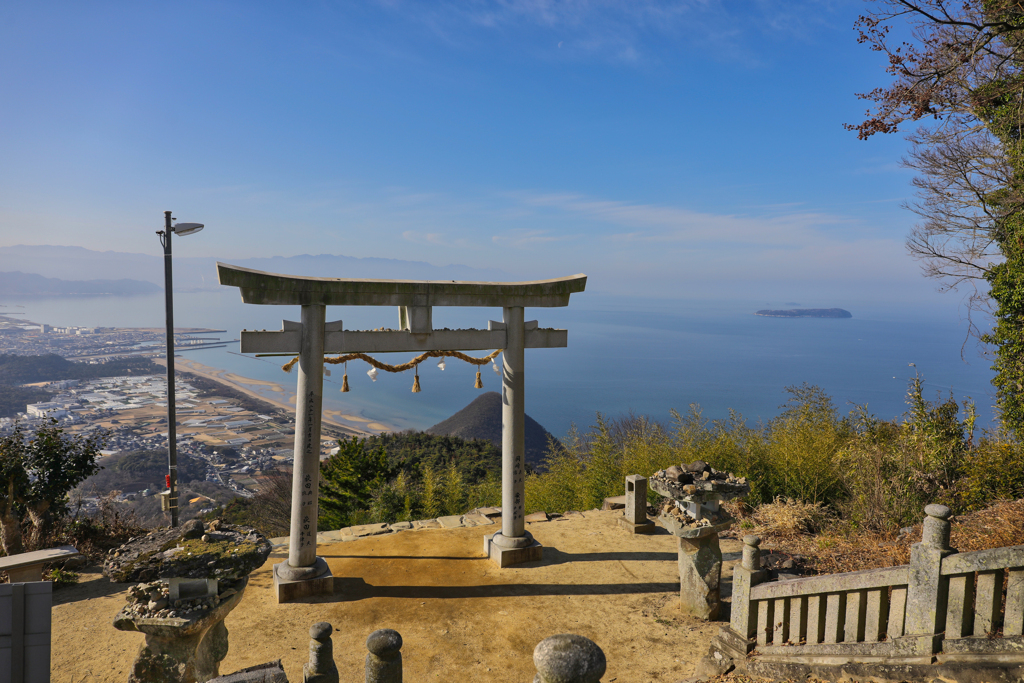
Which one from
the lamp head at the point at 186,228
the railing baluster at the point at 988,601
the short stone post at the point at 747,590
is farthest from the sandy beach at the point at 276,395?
the railing baluster at the point at 988,601

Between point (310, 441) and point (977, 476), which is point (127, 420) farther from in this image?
point (977, 476)

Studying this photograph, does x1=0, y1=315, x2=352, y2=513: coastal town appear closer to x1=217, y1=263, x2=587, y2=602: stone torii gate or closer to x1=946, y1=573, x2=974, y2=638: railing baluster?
x1=217, y1=263, x2=587, y2=602: stone torii gate

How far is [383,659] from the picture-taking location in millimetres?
3006

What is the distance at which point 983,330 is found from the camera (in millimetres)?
11250

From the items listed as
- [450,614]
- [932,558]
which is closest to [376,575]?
[450,614]

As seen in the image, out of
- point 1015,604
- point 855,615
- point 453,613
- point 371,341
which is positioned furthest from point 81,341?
point 1015,604

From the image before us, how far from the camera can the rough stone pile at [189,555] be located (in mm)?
2938

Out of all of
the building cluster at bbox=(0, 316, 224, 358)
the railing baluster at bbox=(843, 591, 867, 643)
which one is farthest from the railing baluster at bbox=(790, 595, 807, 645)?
the building cluster at bbox=(0, 316, 224, 358)

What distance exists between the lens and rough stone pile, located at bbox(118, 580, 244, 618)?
288cm

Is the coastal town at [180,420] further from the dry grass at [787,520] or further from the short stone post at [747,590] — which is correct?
the dry grass at [787,520]

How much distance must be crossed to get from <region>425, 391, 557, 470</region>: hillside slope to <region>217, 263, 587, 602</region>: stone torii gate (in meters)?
26.3

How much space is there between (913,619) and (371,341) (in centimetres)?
592

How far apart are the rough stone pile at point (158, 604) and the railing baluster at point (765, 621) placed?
14.8ft

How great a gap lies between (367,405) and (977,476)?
69817 mm
